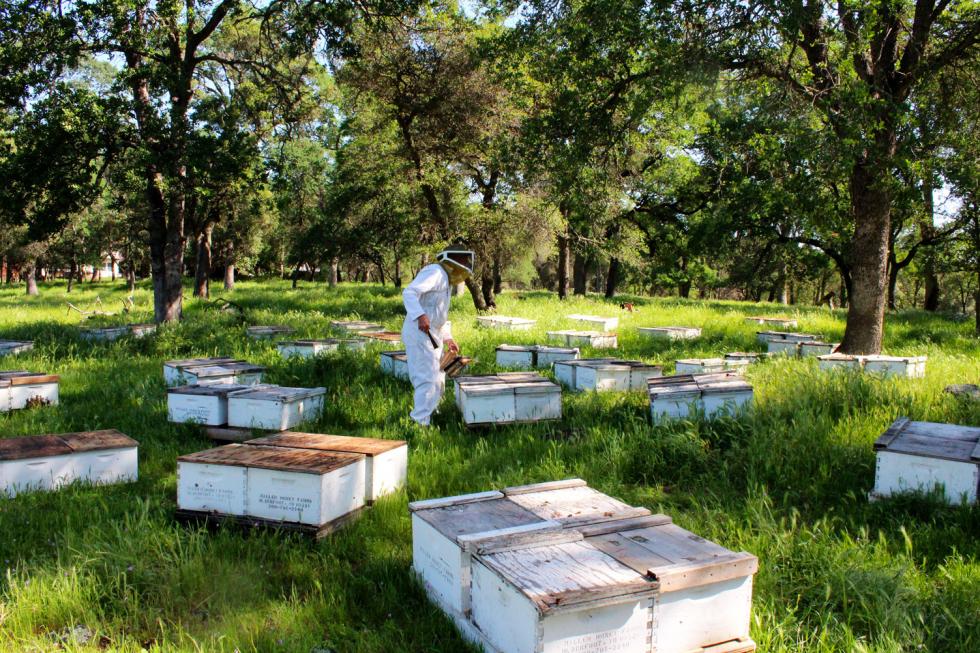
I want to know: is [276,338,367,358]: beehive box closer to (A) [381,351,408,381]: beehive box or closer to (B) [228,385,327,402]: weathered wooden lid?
(A) [381,351,408,381]: beehive box

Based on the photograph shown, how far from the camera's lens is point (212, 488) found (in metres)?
4.23

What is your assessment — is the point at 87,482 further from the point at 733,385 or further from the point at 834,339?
the point at 834,339

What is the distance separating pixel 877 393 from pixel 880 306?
356 cm

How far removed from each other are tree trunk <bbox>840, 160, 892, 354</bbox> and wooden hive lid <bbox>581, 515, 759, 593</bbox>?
7626 mm

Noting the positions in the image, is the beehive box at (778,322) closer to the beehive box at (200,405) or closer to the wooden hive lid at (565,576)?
the beehive box at (200,405)

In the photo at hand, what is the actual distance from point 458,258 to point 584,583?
4.94 m

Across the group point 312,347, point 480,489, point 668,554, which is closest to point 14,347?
point 312,347

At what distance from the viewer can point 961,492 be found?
4238 millimetres

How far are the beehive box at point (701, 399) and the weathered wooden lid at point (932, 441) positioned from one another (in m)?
1.40

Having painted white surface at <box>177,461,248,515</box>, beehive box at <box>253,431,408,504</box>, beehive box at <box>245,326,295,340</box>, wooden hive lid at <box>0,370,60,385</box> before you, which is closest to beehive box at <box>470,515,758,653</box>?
beehive box at <box>253,431,408,504</box>

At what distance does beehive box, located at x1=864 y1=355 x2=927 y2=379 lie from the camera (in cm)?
777

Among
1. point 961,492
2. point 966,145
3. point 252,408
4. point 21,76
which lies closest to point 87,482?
point 252,408

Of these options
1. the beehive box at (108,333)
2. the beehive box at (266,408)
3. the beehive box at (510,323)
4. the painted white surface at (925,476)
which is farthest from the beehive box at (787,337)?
the beehive box at (108,333)

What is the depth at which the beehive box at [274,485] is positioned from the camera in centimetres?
401
